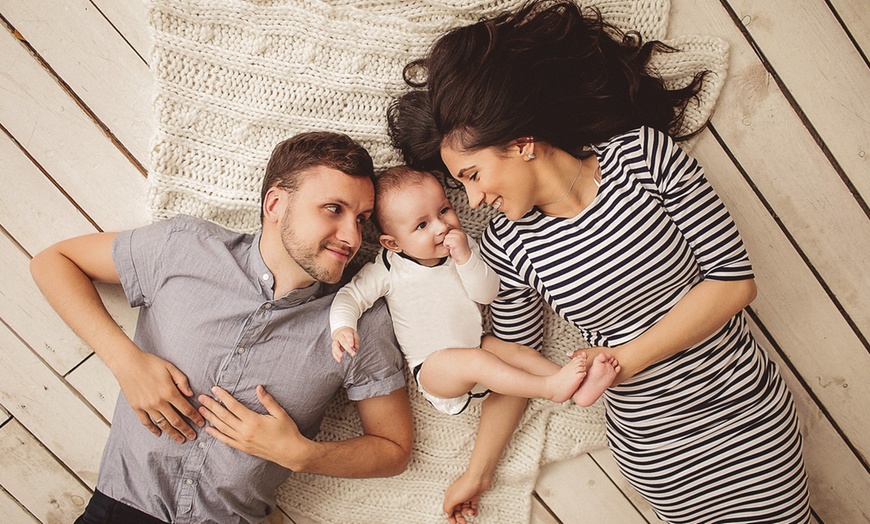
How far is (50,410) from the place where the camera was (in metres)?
1.48

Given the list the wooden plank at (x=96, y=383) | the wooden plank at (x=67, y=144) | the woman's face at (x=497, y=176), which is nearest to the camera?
the woman's face at (x=497, y=176)

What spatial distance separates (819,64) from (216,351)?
164 cm

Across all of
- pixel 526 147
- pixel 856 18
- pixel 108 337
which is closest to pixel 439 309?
pixel 526 147

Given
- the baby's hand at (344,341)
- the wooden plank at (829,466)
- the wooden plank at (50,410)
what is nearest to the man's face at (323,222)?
the baby's hand at (344,341)

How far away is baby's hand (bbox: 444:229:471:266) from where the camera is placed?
1236 millimetres

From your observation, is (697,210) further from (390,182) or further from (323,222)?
(323,222)

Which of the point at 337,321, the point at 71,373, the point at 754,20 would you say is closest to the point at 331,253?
the point at 337,321

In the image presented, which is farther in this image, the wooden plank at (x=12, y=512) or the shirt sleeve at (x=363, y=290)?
the wooden plank at (x=12, y=512)

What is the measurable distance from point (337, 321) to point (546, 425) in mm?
680

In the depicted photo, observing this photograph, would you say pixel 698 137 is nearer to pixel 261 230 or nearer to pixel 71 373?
pixel 261 230

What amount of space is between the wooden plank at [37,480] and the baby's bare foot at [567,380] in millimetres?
1299

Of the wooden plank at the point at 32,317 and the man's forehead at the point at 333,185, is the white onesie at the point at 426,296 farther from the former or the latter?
the wooden plank at the point at 32,317

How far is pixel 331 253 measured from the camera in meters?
1.19

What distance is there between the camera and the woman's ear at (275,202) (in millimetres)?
Result: 1234
